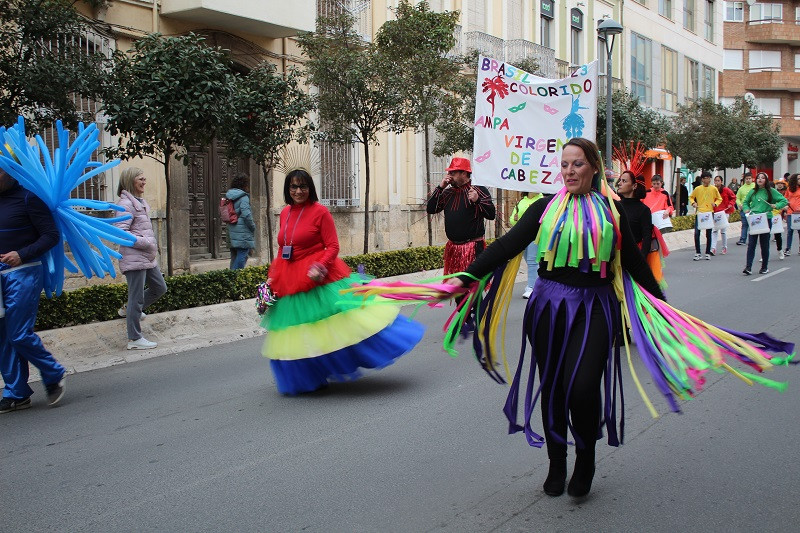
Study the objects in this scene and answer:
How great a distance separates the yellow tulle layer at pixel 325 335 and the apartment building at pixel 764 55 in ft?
177

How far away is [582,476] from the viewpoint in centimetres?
432

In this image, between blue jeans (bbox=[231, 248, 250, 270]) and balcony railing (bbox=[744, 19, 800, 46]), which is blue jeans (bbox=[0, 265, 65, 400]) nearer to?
blue jeans (bbox=[231, 248, 250, 270])

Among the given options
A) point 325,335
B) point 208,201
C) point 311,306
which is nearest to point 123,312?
point 311,306

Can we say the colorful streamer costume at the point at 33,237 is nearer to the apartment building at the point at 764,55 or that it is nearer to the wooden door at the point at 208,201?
the wooden door at the point at 208,201

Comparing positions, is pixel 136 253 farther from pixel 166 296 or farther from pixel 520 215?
pixel 520 215

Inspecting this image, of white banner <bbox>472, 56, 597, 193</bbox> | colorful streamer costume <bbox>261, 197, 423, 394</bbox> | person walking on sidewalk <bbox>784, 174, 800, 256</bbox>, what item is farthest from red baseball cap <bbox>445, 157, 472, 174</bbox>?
person walking on sidewalk <bbox>784, 174, 800, 256</bbox>

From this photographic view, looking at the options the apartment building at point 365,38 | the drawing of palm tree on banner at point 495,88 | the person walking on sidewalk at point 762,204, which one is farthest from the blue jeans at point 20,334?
the person walking on sidewalk at point 762,204

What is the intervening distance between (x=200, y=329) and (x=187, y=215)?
6957mm

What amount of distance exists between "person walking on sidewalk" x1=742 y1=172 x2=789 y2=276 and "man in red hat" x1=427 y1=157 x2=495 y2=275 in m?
7.81

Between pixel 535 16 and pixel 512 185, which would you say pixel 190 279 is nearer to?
pixel 512 185

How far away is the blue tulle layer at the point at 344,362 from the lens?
6484mm

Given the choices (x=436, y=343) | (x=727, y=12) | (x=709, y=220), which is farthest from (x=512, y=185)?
(x=727, y=12)

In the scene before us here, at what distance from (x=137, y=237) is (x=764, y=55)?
182 feet

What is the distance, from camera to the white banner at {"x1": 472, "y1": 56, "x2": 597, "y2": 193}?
8891 millimetres
